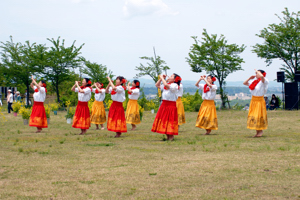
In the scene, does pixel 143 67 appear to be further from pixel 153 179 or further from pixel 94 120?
pixel 153 179

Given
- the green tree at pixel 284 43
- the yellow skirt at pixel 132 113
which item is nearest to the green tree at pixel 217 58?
the green tree at pixel 284 43

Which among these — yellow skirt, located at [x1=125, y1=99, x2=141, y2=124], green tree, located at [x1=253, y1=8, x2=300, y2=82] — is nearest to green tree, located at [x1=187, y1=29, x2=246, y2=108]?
green tree, located at [x1=253, y1=8, x2=300, y2=82]

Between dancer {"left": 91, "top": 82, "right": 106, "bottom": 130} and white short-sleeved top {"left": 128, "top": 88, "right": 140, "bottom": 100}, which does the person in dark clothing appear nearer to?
white short-sleeved top {"left": 128, "top": 88, "right": 140, "bottom": 100}

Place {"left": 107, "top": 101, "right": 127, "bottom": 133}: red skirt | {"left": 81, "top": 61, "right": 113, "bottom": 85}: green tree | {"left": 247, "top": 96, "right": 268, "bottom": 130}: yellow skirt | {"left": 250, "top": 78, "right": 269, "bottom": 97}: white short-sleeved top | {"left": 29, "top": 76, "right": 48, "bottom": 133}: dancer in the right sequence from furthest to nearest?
{"left": 81, "top": 61, "right": 113, "bottom": 85}: green tree → {"left": 29, "top": 76, "right": 48, "bottom": 133}: dancer → {"left": 107, "top": 101, "right": 127, "bottom": 133}: red skirt → {"left": 247, "top": 96, "right": 268, "bottom": 130}: yellow skirt → {"left": 250, "top": 78, "right": 269, "bottom": 97}: white short-sleeved top

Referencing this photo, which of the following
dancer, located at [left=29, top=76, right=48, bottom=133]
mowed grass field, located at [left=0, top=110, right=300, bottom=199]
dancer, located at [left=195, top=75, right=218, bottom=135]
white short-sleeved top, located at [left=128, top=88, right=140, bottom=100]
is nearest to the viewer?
mowed grass field, located at [left=0, top=110, right=300, bottom=199]

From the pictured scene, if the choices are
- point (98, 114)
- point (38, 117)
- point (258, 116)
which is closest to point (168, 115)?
point (258, 116)

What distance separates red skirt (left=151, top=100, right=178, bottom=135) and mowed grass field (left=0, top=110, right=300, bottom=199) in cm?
46

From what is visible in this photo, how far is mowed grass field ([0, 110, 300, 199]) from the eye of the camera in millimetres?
4832

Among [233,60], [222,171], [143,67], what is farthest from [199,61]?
[222,171]

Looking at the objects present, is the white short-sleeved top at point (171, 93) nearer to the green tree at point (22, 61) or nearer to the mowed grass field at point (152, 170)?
the mowed grass field at point (152, 170)

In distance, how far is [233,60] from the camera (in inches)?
1077

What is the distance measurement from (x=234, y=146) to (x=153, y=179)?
3.50 meters

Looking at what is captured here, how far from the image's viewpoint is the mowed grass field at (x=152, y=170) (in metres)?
4.83

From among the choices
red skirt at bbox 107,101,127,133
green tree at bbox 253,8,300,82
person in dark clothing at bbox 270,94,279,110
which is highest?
green tree at bbox 253,8,300,82
